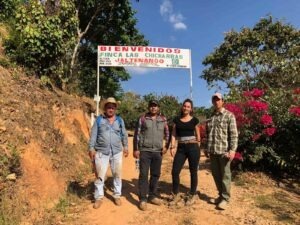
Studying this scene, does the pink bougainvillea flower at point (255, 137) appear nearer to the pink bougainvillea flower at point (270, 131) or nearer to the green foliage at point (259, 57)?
the pink bougainvillea flower at point (270, 131)

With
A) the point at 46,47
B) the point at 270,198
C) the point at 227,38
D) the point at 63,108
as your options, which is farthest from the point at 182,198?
the point at 227,38

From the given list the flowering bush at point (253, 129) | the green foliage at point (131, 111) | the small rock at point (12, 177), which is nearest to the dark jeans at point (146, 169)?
the small rock at point (12, 177)

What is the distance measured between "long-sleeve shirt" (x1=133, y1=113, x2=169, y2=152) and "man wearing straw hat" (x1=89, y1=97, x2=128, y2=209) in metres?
0.30

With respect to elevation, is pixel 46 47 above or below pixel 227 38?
below

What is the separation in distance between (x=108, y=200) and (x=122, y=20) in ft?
44.6

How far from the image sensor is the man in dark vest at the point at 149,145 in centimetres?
659

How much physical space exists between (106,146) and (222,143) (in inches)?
78.2

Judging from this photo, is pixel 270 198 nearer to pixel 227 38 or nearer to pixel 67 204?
pixel 67 204

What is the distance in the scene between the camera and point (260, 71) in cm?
1997

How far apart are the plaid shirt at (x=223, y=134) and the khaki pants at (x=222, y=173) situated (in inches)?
6.5

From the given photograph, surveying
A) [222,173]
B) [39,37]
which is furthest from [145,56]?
[222,173]

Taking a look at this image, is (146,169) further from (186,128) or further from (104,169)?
(186,128)

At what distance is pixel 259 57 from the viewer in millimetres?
20016

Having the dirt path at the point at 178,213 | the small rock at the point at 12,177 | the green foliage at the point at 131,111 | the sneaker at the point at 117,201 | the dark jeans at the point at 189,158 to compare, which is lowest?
the dirt path at the point at 178,213
